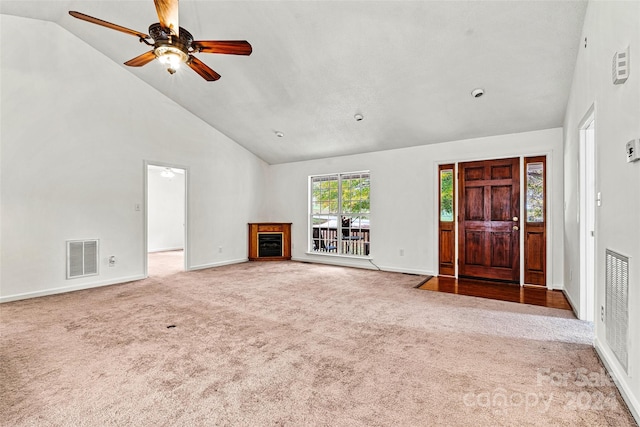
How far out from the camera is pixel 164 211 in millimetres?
9250

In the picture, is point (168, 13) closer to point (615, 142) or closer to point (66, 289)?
point (615, 142)

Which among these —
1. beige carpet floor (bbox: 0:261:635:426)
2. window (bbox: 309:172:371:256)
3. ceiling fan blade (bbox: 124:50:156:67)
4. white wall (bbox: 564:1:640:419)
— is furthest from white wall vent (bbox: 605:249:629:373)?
window (bbox: 309:172:371:256)

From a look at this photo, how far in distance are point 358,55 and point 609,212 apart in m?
2.96

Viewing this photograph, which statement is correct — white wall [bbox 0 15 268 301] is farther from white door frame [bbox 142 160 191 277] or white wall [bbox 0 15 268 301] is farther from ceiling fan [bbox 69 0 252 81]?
ceiling fan [bbox 69 0 252 81]

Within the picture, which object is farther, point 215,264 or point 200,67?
point 215,264

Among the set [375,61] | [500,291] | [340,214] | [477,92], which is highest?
[375,61]

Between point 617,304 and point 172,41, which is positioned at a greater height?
point 172,41

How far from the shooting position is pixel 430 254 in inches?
210

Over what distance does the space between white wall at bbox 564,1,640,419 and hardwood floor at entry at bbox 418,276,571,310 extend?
1.50 meters

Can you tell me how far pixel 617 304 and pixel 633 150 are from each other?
3.32ft

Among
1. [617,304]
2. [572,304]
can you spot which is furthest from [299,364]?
[572,304]

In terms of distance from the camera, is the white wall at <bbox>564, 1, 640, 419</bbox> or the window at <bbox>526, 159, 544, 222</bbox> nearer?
the white wall at <bbox>564, 1, 640, 419</bbox>

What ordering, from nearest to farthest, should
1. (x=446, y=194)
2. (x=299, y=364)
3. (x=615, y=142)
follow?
(x=615, y=142) < (x=299, y=364) < (x=446, y=194)

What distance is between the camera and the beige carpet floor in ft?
5.45
